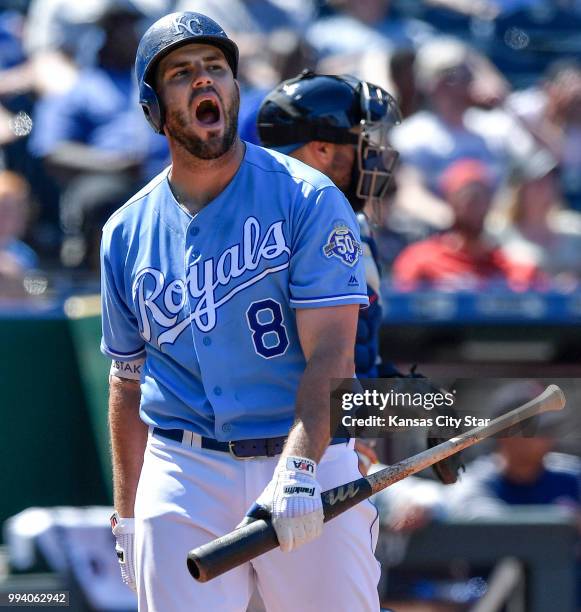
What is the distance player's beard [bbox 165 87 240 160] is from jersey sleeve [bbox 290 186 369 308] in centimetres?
24

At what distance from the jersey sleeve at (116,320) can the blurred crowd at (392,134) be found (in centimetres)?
303

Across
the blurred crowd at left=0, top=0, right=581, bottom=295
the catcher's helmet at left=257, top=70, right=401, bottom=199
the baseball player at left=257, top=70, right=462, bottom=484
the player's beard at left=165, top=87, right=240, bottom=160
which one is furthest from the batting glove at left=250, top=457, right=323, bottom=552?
the blurred crowd at left=0, top=0, right=581, bottom=295

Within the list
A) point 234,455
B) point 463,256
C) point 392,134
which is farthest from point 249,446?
point 392,134

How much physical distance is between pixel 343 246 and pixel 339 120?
94cm

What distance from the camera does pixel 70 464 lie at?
216 inches

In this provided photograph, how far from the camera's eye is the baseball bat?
256 centimetres

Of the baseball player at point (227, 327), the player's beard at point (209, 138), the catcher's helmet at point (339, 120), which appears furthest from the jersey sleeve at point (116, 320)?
the catcher's helmet at point (339, 120)

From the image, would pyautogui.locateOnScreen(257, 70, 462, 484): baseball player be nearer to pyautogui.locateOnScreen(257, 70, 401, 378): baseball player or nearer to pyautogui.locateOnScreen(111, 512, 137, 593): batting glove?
pyautogui.locateOnScreen(257, 70, 401, 378): baseball player

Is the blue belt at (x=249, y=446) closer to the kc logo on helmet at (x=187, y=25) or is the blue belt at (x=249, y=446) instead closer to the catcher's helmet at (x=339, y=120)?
the kc logo on helmet at (x=187, y=25)

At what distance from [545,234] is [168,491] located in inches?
183

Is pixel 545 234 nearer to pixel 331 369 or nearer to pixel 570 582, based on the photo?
pixel 570 582

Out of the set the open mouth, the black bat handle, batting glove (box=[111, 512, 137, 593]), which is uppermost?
the open mouth

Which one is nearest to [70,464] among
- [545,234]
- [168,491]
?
[168,491]

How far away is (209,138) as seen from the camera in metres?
3.01
